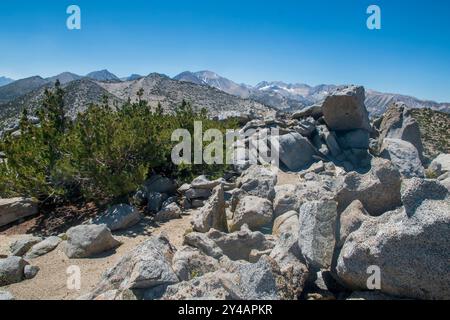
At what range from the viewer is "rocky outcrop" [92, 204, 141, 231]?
12.7 m

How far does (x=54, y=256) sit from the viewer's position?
10.9 m

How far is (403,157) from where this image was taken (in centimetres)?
1916

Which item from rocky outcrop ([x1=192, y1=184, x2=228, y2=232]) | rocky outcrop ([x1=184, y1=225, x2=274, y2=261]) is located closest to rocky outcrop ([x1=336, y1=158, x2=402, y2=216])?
rocky outcrop ([x1=184, y1=225, x2=274, y2=261])

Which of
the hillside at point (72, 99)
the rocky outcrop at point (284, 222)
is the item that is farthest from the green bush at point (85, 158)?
the hillside at point (72, 99)

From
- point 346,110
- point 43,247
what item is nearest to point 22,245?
point 43,247

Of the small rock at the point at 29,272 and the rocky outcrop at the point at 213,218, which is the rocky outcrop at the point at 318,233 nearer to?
the rocky outcrop at the point at 213,218

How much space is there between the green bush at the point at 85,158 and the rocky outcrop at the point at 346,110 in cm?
1098

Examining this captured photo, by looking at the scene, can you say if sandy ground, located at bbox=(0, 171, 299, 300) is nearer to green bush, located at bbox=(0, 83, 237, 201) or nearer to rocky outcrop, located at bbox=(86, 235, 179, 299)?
rocky outcrop, located at bbox=(86, 235, 179, 299)

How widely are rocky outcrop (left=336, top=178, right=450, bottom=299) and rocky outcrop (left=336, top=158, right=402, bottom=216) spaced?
1691 millimetres

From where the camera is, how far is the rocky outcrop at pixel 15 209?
15023mm

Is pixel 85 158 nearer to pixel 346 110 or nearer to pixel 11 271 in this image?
pixel 11 271

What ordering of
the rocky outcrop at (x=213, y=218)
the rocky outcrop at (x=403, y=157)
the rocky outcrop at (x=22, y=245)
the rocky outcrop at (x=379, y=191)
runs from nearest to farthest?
the rocky outcrop at (x=379, y=191), the rocky outcrop at (x=213, y=218), the rocky outcrop at (x=22, y=245), the rocky outcrop at (x=403, y=157)
